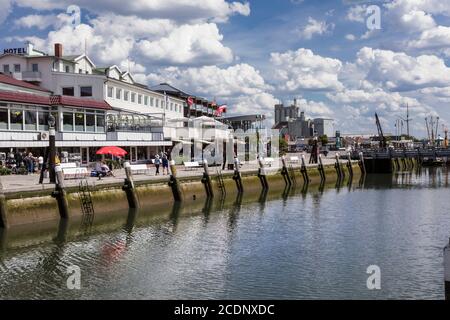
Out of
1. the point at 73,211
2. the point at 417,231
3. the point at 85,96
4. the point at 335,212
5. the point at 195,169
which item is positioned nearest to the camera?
the point at 417,231

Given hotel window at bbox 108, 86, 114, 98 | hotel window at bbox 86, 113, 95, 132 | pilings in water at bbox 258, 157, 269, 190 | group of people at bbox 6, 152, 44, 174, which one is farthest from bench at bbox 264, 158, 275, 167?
group of people at bbox 6, 152, 44, 174

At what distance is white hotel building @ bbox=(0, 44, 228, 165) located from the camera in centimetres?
5094

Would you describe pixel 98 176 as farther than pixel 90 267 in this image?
Yes

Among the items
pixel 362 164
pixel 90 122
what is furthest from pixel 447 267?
pixel 362 164

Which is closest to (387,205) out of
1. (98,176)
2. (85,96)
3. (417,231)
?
(417,231)

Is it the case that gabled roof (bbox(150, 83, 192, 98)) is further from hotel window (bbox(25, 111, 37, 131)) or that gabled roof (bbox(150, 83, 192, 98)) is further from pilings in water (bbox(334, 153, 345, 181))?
hotel window (bbox(25, 111, 37, 131))

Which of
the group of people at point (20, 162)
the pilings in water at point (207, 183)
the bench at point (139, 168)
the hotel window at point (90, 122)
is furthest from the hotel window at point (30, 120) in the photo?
the pilings in water at point (207, 183)

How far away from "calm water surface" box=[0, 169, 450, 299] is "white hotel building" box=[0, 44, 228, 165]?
1907 centimetres

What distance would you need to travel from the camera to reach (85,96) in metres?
69.6

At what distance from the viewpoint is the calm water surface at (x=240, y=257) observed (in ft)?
65.8

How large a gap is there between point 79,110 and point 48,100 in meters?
4.19
